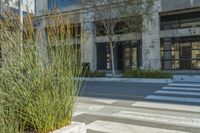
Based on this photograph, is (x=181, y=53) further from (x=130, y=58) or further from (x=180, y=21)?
(x=130, y=58)

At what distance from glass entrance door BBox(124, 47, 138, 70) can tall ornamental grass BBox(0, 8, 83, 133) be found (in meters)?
19.5

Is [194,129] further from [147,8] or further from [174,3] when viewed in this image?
[174,3]

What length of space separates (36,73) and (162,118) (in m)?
3.87

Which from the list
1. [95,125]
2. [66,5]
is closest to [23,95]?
[95,125]

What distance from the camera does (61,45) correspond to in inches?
155

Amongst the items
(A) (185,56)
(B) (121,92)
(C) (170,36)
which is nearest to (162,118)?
(B) (121,92)

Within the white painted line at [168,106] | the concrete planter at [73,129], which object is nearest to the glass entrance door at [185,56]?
the white painted line at [168,106]

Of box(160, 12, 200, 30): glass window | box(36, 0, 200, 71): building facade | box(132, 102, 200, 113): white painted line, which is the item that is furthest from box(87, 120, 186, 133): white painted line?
box(160, 12, 200, 30): glass window

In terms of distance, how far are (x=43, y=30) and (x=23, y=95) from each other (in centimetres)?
117

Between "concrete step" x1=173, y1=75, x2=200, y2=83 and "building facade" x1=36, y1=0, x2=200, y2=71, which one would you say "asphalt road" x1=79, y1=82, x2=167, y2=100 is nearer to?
"concrete step" x1=173, y1=75, x2=200, y2=83

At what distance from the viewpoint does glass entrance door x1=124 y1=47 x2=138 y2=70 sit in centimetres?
2327

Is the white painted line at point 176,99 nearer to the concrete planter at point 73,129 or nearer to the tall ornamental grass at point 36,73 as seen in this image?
the concrete planter at point 73,129

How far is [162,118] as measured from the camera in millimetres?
6188

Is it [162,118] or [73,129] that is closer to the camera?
[73,129]
